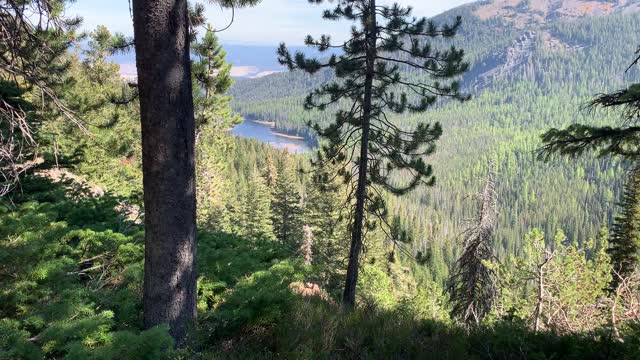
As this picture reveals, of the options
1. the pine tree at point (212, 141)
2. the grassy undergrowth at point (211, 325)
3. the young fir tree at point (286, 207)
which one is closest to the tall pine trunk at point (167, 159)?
the grassy undergrowth at point (211, 325)

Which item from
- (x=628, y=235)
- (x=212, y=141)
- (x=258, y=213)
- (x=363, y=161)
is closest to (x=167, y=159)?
(x=363, y=161)

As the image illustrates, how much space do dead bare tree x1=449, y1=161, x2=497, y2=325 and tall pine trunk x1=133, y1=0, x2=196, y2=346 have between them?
12.4 m

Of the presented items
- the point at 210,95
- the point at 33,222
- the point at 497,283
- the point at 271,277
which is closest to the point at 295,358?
the point at 271,277

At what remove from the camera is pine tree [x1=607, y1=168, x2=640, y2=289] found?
17.1 metres

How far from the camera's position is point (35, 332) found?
9.20 ft

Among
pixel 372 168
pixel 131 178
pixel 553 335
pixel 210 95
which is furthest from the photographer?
pixel 131 178

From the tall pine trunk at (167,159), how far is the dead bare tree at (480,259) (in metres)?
12.4

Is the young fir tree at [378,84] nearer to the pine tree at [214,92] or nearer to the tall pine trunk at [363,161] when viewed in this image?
the tall pine trunk at [363,161]

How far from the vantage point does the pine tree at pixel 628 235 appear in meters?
17.1

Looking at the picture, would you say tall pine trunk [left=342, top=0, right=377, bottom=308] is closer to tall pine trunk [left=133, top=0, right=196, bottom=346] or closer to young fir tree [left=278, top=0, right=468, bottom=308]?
young fir tree [left=278, top=0, right=468, bottom=308]

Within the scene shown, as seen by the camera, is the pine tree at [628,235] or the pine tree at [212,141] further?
the pine tree at [212,141]

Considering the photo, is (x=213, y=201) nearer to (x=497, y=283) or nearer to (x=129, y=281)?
(x=497, y=283)

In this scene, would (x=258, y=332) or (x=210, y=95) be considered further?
(x=210, y=95)

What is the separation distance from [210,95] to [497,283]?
708 inches
